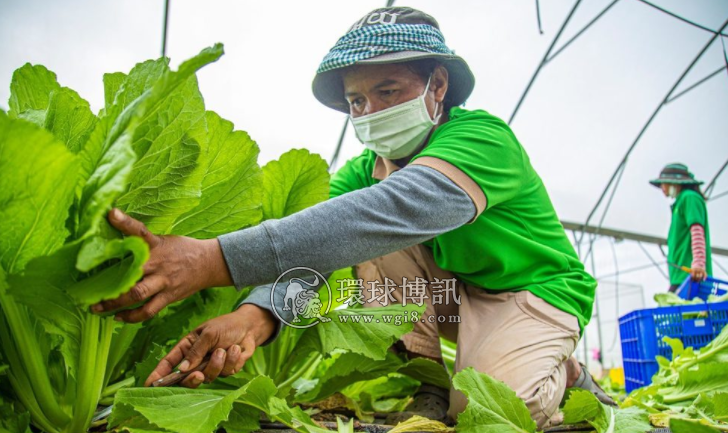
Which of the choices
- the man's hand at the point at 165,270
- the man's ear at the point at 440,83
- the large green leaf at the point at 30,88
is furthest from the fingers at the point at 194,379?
the man's ear at the point at 440,83

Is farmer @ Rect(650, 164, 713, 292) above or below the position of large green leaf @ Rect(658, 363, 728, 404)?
above

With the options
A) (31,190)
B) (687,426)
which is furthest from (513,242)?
(31,190)

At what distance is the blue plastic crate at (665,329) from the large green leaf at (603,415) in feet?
4.54

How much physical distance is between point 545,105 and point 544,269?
4455 mm

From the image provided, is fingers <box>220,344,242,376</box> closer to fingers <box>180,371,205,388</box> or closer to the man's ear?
fingers <box>180,371,205,388</box>

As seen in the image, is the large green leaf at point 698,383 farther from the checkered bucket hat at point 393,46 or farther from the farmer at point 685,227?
the farmer at point 685,227

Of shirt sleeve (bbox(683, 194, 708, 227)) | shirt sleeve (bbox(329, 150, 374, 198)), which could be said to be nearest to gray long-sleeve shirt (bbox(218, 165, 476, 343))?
shirt sleeve (bbox(329, 150, 374, 198))

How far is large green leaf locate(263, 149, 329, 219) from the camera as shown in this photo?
1.40m

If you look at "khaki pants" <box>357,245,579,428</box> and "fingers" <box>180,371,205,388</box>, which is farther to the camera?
"khaki pants" <box>357,245,579,428</box>

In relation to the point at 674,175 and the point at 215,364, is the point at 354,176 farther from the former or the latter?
the point at 674,175

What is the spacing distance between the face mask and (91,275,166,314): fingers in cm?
96

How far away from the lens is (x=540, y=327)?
1575 millimetres

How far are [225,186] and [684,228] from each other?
4023 millimetres

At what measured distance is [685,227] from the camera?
4.14 meters
